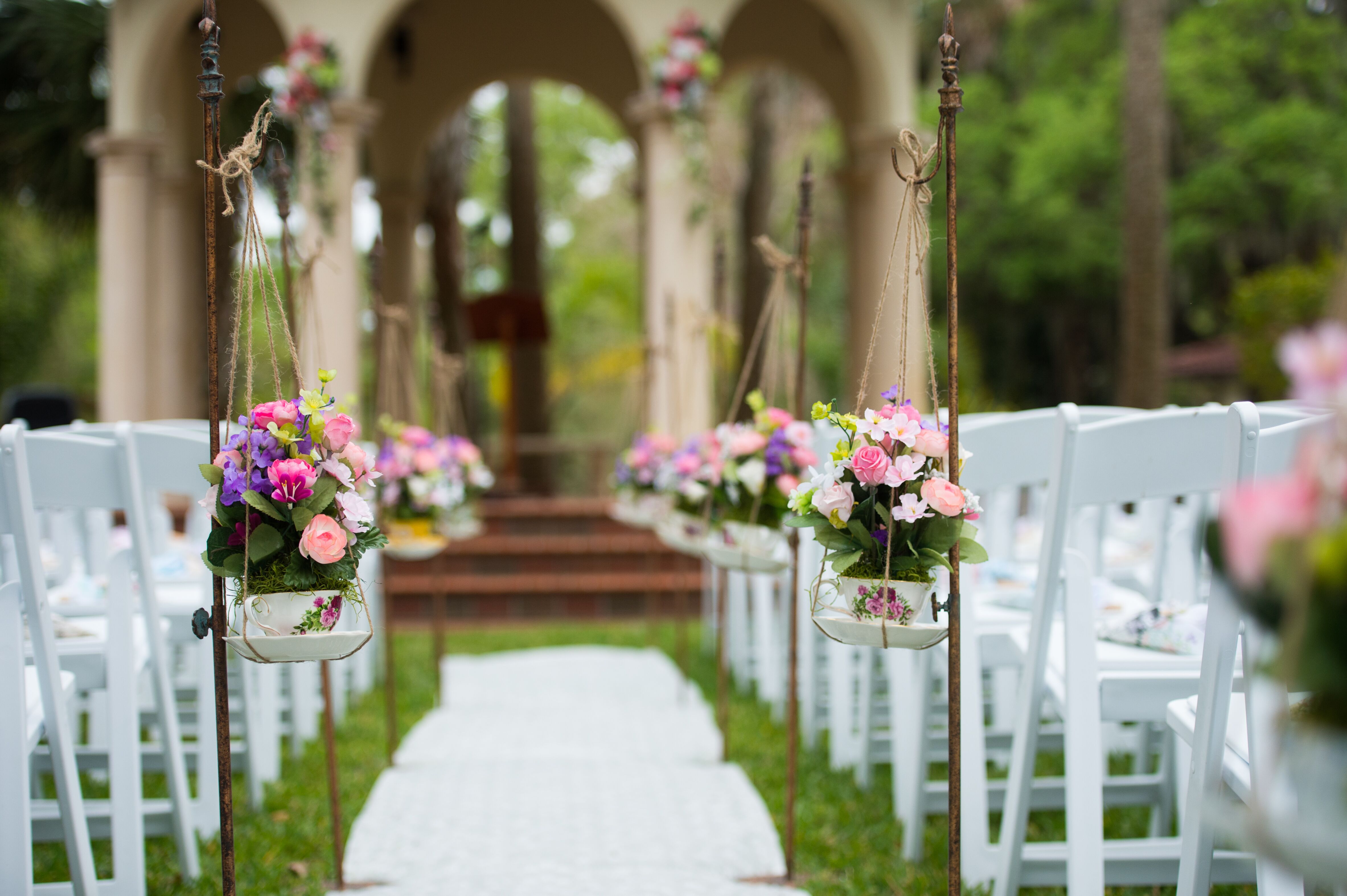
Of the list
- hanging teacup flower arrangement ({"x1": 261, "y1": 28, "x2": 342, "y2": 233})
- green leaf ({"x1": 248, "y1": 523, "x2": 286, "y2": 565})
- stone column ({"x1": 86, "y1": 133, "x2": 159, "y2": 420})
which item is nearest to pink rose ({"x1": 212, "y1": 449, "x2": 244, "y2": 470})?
green leaf ({"x1": 248, "y1": 523, "x2": 286, "y2": 565})

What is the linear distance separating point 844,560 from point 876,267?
6944 mm

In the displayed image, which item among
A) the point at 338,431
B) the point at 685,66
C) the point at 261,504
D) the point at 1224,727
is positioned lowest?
the point at 1224,727

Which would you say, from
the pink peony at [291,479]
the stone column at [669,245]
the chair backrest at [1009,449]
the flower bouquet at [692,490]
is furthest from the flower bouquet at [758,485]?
the stone column at [669,245]

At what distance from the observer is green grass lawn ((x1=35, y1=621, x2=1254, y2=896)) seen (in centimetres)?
279

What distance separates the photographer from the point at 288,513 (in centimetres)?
197

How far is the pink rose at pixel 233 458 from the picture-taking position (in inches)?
77.3

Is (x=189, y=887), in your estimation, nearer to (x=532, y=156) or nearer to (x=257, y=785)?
(x=257, y=785)

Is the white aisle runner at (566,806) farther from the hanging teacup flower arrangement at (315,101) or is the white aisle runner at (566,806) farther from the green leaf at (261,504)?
the hanging teacup flower arrangement at (315,101)

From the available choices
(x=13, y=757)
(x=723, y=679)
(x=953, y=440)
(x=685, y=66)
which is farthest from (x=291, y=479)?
(x=685, y=66)

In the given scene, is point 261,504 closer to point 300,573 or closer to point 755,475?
point 300,573

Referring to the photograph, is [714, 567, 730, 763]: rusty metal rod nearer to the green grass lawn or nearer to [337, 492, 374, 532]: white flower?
the green grass lawn

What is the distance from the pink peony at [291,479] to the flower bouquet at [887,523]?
2.76 feet

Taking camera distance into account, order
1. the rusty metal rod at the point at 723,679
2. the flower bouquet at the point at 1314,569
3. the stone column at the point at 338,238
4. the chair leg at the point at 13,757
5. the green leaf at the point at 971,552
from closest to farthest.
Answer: the flower bouquet at the point at 1314,569 → the green leaf at the point at 971,552 → the chair leg at the point at 13,757 → the rusty metal rod at the point at 723,679 → the stone column at the point at 338,238

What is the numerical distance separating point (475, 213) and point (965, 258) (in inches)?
389
